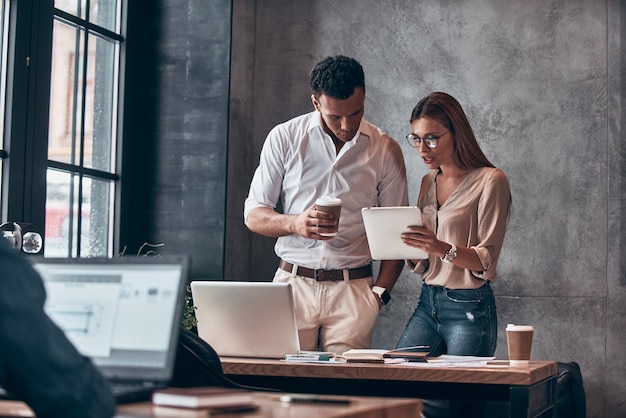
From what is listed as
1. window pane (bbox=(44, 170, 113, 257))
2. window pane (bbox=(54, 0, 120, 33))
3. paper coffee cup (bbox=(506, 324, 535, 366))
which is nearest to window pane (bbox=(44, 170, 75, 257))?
window pane (bbox=(44, 170, 113, 257))

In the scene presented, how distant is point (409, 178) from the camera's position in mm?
5469

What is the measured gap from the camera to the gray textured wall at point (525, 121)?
505cm

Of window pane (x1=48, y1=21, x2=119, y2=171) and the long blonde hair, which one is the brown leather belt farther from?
window pane (x1=48, y1=21, x2=119, y2=171)

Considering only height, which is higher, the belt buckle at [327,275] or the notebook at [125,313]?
the notebook at [125,313]

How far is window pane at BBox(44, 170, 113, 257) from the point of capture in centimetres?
466

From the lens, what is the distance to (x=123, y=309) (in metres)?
1.76

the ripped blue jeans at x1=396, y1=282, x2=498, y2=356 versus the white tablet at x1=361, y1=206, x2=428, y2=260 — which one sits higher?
the white tablet at x1=361, y1=206, x2=428, y2=260

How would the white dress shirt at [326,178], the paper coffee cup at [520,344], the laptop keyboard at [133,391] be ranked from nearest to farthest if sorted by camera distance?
1. the laptop keyboard at [133,391]
2. the paper coffee cup at [520,344]
3. the white dress shirt at [326,178]

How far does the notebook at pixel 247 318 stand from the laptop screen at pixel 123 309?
125 centimetres

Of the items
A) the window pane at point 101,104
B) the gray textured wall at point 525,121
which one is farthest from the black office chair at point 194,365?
the gray textured wall at point 525,121

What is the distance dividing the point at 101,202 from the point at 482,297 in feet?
7.91

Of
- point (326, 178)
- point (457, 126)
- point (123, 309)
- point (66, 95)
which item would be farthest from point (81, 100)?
point (123, 309)

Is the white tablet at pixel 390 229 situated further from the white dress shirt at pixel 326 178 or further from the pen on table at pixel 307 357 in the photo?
the pen on table at pixel 307 357

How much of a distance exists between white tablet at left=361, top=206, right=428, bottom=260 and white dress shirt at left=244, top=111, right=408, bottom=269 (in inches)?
11.4
